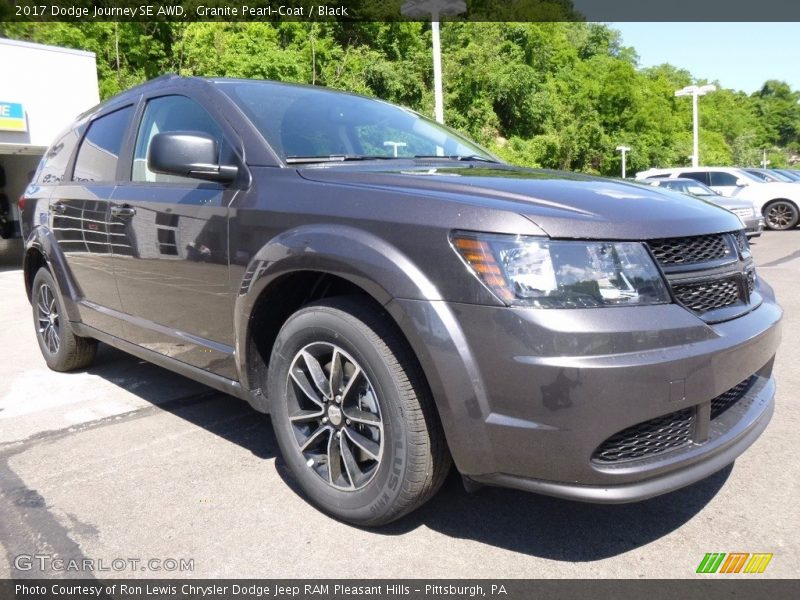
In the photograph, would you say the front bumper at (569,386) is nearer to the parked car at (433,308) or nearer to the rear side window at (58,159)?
the parked car at (433,308)

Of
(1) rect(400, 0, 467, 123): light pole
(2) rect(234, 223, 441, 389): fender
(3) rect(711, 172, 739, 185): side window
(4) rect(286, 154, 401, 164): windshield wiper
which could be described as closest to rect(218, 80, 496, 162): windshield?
(4) rect(286, 154, 401, 164): windshield wiper

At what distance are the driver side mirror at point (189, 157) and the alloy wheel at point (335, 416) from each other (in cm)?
84

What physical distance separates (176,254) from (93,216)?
1.04 m

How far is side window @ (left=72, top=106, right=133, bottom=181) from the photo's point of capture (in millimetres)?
3783

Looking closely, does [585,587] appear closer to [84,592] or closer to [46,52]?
[84,592]

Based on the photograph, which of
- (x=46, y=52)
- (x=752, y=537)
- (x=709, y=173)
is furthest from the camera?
(x=709, y=173)

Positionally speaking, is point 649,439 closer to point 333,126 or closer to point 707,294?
point 707,294

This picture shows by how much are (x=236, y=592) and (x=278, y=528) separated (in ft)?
1.27

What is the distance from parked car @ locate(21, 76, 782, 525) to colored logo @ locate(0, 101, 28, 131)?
40.0 ft

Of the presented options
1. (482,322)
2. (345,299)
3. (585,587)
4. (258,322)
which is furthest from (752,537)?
(258,322)

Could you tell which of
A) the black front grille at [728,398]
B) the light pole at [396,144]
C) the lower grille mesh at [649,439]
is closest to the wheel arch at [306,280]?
the lower grille mesh at [649,439]

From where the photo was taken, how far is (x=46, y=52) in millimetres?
14047

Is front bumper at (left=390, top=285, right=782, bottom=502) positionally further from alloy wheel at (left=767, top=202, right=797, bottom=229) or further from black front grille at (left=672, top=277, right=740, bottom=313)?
alloy wheel at (left=767, top=202, right=797, bottom=229)

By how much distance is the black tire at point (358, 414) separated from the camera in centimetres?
220
